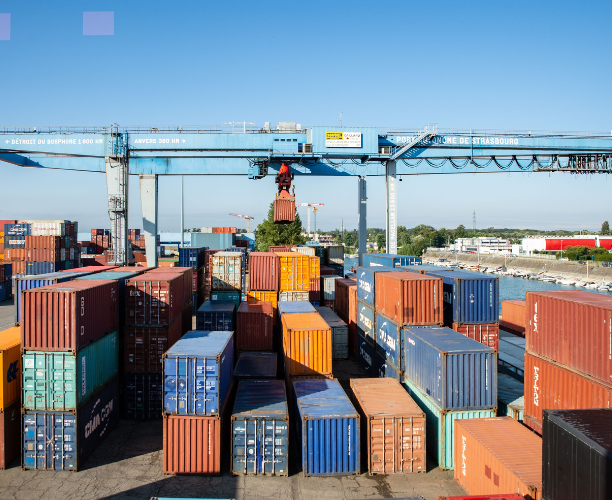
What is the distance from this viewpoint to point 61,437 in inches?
465

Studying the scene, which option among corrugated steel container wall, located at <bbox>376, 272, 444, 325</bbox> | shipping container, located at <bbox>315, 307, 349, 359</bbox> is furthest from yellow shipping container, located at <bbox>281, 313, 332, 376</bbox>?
shipping container, located at <bbox>315, 307, 349, 359</bbox>

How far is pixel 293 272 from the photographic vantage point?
76.2 ft

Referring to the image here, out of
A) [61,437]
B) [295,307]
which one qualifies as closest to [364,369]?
[295,307]

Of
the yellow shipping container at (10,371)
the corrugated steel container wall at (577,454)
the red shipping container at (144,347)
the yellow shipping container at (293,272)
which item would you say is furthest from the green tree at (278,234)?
Answer: the corrugated steel container wall at (577,454)

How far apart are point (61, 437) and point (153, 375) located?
3825 mm

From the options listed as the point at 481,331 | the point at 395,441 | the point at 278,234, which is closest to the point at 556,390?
the point at 395,441

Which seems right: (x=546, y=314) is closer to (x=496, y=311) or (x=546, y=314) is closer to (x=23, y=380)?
(x=496, y=311)

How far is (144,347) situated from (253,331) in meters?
4.97

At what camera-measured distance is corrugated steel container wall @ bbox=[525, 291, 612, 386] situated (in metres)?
9.54

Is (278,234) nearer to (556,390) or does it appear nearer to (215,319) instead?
(215,319)

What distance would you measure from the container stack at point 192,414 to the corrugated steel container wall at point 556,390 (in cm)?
898

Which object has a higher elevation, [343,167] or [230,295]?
[343,167]

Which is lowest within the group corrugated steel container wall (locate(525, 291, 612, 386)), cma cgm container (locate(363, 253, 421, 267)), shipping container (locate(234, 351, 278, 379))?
shipping container (locate(234, 351, 278, 379))

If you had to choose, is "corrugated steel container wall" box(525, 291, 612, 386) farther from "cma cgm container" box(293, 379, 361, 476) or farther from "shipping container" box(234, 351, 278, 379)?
"shipping container" box(234, 351, 278, 379)
